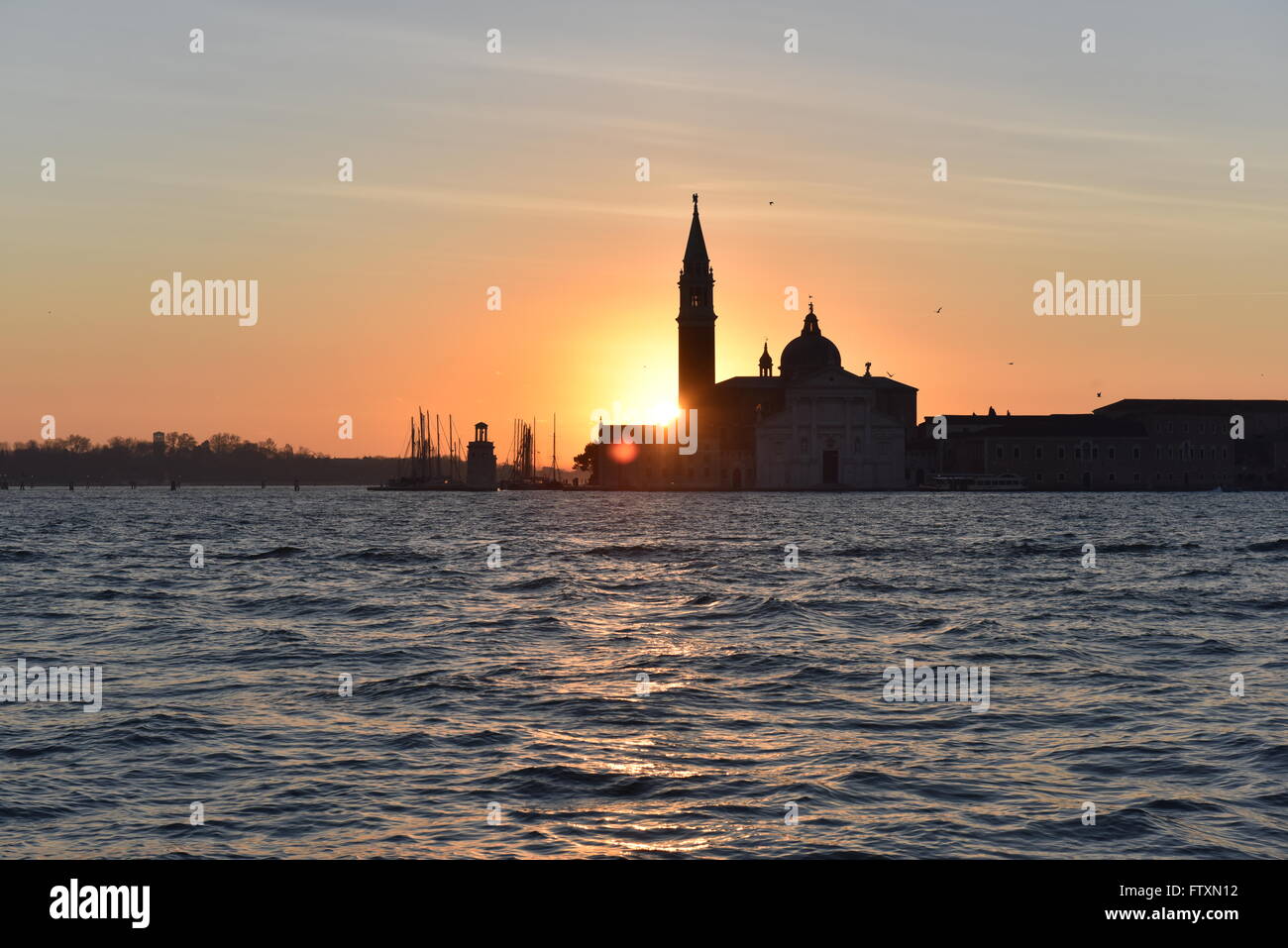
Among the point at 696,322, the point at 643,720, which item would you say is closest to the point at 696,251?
the point at 696,322

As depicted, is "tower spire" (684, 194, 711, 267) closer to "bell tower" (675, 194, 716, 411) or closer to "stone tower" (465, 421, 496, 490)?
"bell tower" (675, 194, 716, 411)

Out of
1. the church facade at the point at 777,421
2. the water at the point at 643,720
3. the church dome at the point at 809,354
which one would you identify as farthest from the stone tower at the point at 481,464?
the water at the point at 643,720

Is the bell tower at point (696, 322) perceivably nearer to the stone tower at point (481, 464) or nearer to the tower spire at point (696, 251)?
the tower spire at point (696, 251)

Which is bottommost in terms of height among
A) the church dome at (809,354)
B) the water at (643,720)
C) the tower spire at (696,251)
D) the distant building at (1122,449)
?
the water at (643,720)

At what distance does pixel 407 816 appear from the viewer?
8.37 meters

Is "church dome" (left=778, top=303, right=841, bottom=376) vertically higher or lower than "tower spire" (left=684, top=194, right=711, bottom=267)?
lower

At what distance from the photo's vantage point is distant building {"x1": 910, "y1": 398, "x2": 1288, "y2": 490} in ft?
422

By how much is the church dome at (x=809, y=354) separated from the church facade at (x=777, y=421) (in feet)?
0.32

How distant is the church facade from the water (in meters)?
94.2

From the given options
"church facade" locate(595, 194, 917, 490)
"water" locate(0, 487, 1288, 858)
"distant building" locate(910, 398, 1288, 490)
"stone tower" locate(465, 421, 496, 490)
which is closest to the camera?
"water" locate(0, 487, 1288, 858)

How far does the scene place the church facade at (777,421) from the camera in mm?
123688

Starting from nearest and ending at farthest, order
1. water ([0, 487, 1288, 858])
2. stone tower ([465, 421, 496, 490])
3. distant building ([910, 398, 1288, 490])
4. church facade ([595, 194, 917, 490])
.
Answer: water ([0, 487, 1288, 858]) < church facade ([595, 194, 917, 490]) < distant building ([910, 398, 1288, 490]) < stone tower ([465, 421, 496, 490])

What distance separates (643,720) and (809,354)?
119651mm

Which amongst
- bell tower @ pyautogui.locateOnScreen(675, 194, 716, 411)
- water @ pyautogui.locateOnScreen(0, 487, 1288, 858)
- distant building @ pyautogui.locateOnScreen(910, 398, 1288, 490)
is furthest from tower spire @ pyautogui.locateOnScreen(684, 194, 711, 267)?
water @ pyautogui.locateOnScreen(0, 487, 1288, 858)
